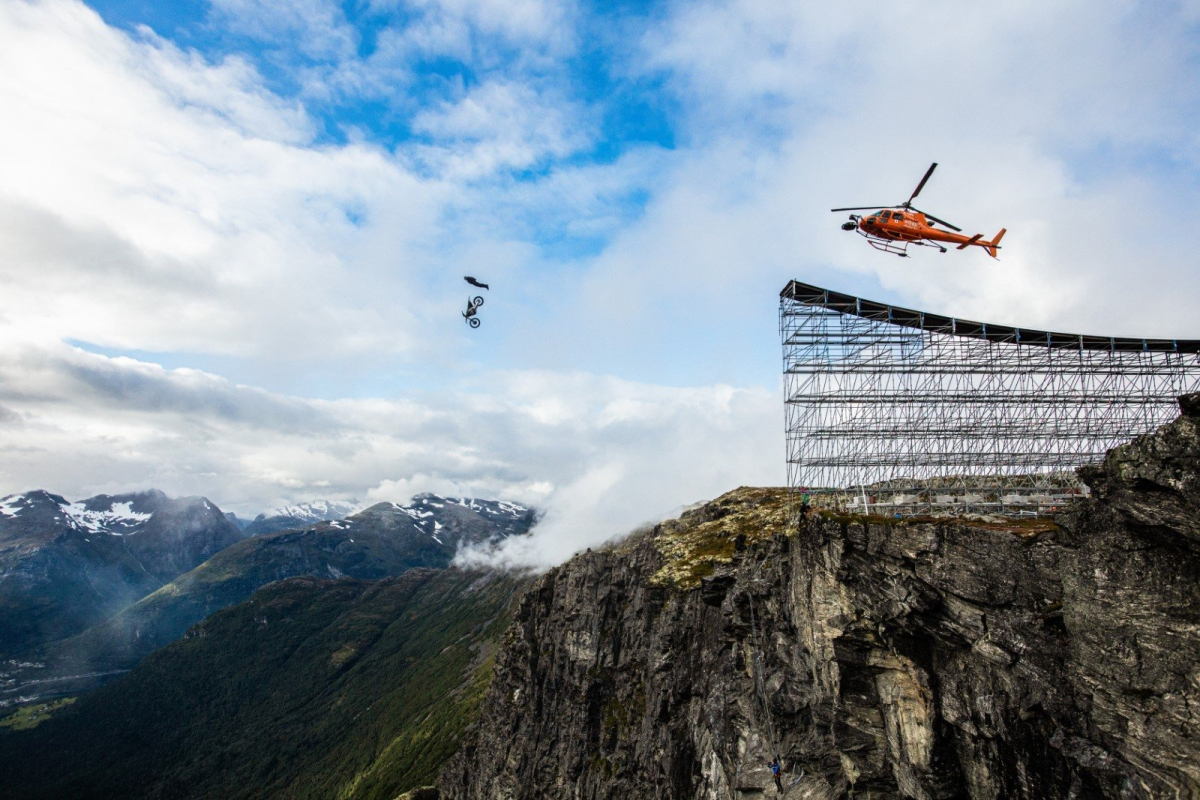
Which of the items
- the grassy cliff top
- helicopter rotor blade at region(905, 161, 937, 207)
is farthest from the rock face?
helicopter rotor blade at region(905, 161, 937, 207)

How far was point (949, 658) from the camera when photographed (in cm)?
3538

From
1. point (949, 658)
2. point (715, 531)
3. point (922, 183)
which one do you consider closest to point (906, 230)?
point (922, 183)

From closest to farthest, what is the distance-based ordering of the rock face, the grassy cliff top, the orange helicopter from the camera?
the rock face < the orange helicopter < the grassy cliff top

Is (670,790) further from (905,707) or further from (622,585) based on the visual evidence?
(905,707)

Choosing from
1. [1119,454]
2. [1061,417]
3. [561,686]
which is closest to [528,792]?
[561,686]

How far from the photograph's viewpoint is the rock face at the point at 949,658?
22641 millimetres

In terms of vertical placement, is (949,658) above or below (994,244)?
below

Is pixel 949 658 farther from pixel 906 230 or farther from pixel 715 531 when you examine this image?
pixel 715 531

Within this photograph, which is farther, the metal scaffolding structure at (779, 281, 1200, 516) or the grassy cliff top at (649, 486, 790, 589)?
the grassy cliff top at (649, 486, 790, 589)

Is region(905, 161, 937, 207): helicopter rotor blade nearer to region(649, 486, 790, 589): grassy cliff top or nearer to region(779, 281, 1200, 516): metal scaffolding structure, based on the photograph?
region(779, 281, 1200, 516): metal scaffolding structure

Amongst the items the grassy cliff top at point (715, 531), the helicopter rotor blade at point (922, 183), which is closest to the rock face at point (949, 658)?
the grassy cliff top at point (715, 531)

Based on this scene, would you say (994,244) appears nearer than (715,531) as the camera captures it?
Yes

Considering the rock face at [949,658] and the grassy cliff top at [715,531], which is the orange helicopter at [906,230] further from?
the grassy cliff top at [715,531]

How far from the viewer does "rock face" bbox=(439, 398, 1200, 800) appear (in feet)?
74.3
